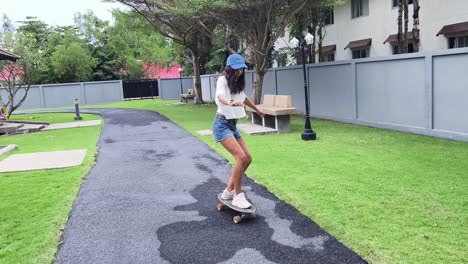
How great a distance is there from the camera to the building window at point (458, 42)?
17.2 m

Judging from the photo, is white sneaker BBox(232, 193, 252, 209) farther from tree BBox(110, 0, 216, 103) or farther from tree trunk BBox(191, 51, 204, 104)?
tree trunk BBox(191, 51, 204, 104)

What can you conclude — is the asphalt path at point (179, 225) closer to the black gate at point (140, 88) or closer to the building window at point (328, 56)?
the building window at point (328, 56)

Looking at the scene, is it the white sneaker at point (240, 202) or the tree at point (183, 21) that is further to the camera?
the tree at point (183, 21)

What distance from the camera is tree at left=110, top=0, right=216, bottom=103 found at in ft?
52.9

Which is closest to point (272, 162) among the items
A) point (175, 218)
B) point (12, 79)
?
point (175, 218)

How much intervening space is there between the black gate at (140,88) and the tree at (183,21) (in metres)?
13.4

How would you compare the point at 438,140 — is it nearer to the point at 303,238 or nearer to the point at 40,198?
the point at 303,238

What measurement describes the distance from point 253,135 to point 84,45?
39847mm

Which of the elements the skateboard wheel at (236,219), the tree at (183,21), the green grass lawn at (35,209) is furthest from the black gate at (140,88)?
the skateboard wheel at (236,219)

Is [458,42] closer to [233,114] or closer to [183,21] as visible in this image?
[183,21]

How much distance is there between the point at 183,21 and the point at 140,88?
62.7 ft

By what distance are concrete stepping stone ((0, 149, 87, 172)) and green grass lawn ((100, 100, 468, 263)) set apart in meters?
2.95

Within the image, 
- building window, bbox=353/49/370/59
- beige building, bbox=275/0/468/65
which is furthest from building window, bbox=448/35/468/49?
building window, bbox=353/49/370/59

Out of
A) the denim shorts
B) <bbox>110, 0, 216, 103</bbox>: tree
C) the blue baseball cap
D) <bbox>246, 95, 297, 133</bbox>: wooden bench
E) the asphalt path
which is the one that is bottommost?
the asphalt path
